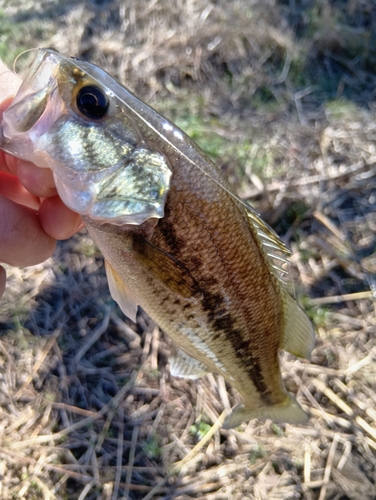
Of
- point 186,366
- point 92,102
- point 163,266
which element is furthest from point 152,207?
point 186,366

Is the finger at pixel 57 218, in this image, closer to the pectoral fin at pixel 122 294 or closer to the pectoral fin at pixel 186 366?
the pectoral fin at pixel 122 294

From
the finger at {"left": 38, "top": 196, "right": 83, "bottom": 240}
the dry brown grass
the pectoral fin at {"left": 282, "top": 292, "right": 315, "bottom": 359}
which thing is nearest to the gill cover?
the finger at {"left": 38, "top": 196, "right": 83, "bottom": 240}

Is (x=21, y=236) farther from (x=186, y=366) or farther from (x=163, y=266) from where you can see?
(x=186, y=366)

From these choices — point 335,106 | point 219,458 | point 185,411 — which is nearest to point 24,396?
point 185,411

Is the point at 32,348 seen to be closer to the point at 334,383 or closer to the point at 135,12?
the point at 334,383

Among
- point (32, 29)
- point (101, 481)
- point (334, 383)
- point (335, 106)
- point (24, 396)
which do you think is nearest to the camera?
point (101, 481)

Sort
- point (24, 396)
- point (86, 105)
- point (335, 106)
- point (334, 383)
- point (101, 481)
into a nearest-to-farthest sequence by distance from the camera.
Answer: point (86, 105) → point (101, 481) → point (24, 396) → point (334, 383) → point (335, 106)
